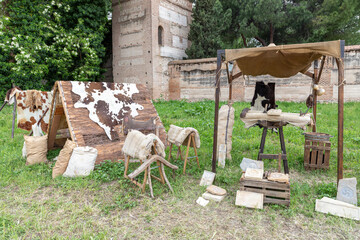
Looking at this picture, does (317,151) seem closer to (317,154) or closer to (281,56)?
(317,154)

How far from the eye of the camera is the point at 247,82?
49.6 ft

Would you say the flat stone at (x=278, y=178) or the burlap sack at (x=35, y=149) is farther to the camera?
the burlap sack at (x=35, y=149)

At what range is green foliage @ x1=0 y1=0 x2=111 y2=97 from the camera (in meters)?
13.3

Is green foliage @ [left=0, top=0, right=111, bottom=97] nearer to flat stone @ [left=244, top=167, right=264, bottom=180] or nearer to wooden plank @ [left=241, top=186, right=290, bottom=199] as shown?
flat stone @ [left=244, top=167, right=264, bottom=180]

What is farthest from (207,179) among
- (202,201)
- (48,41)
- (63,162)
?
(48,41)

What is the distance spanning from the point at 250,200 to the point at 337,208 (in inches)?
47.3

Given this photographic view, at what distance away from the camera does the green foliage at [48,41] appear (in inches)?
525

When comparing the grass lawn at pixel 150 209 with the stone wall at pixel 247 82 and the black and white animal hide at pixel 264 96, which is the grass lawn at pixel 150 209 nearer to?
the black and white animal hide at pixel 264 96

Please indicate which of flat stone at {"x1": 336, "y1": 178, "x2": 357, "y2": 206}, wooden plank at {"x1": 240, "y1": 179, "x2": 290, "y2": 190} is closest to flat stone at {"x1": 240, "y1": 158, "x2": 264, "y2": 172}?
wooden plank at {"x1": 240, "y1": 179, "x2": 290, "y2": 190}

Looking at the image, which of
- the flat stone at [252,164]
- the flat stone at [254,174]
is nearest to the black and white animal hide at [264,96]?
the flat stone at [252,164]

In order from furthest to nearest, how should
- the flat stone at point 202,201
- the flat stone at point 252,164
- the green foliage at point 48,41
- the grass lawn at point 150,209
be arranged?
1. the green foliage at point 48,41
2. the flat stone at point 252,164
3. the flat stone at point 202,201
4. the grass lawn at point 150,209

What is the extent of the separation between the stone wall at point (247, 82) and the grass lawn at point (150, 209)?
6858mm

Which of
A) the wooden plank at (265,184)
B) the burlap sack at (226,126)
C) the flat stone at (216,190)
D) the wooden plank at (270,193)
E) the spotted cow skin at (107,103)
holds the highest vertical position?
the spotted cow skin at (107,103)

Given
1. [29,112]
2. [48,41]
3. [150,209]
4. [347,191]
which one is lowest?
[150,209]
